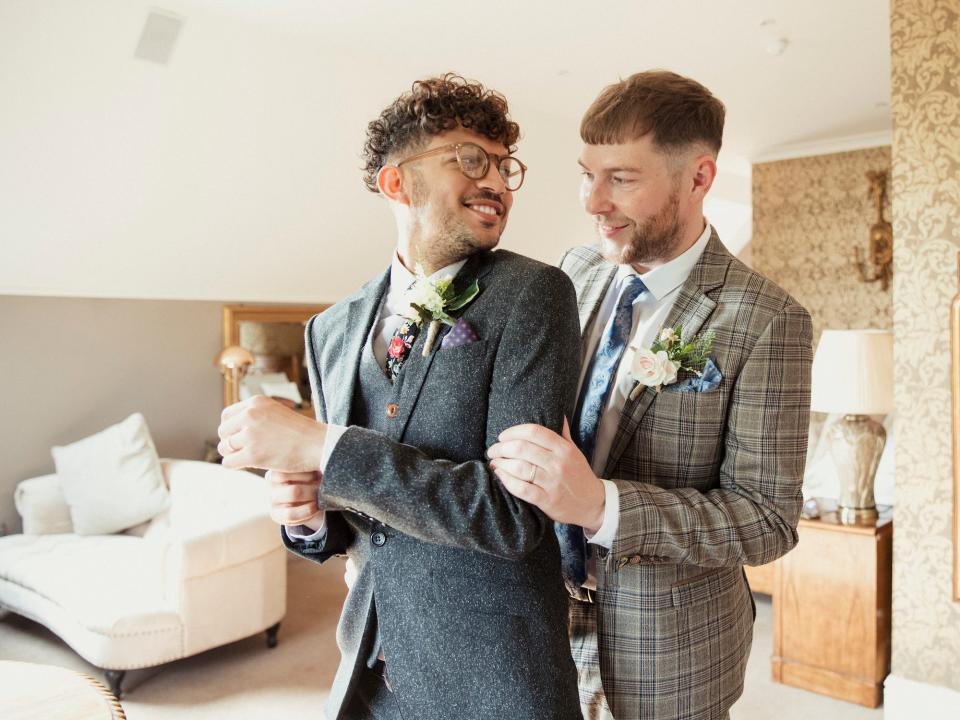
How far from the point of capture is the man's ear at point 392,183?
1239 mm

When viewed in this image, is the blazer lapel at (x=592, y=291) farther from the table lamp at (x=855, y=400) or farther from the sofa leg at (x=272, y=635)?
the sofa leg at (x=272, y=635)

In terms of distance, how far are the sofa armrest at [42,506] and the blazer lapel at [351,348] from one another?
382cm

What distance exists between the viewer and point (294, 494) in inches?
44.0

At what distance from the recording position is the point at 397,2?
3.47 m

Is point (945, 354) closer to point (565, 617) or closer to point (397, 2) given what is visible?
point (565, 617)

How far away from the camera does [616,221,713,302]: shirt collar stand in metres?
1.44

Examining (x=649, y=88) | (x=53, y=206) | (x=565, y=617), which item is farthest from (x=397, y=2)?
(x=565, y=617)

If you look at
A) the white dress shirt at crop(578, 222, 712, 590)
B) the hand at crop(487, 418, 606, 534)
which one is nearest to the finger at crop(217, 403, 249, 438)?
the hand at crop(487, 418, 606, 534)

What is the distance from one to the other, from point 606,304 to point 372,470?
709mm

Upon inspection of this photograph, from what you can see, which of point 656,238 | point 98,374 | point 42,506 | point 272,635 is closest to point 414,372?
point 656,238

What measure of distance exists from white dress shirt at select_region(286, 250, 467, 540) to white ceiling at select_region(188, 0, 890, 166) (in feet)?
8.49

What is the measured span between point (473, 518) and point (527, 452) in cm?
11

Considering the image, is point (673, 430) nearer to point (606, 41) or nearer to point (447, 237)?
point (447, 237)

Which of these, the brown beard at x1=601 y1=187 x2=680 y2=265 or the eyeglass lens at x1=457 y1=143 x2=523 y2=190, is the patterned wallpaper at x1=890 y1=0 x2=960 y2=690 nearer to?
the brown beard at x1=601 y1=187 x2=680 y2=265
